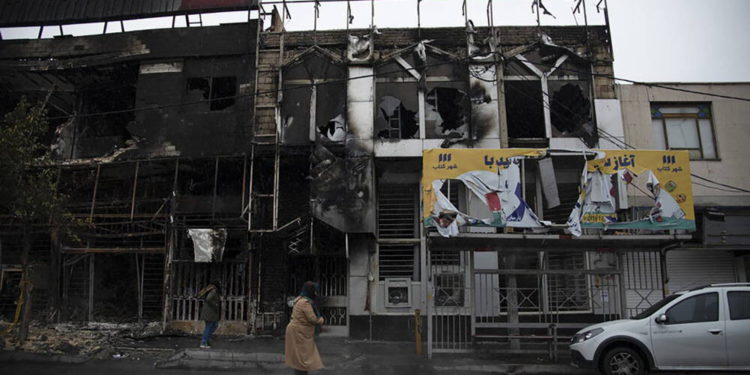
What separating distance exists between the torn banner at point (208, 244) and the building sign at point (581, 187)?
5.80 m

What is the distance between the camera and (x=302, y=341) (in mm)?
6809

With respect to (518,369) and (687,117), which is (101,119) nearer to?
(518,369)

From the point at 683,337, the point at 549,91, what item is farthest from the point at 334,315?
the point at 549,91

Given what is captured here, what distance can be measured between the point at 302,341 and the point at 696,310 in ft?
21.4

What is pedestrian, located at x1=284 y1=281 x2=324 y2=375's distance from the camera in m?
6.75

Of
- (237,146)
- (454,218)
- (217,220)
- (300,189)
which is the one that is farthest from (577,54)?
(217,220)

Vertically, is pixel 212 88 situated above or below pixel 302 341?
above

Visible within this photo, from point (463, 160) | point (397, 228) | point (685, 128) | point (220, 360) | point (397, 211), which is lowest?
point (220, 360)

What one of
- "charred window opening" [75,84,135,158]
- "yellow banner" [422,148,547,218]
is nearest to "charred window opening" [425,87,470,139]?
"yellow banner" [422,148,547,218]

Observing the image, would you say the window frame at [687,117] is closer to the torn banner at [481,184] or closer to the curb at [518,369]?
the torn banner at [481,184]

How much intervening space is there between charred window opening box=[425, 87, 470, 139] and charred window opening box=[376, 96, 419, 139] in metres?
0.44

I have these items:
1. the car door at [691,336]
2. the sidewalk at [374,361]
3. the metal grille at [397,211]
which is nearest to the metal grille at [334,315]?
the sidewalk at [374,361]

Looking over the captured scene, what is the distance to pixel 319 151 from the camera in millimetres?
13000

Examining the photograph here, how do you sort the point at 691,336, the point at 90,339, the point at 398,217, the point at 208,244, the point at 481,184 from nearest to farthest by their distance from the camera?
1. the point at 691,336
2. the point at 481,184
3. the point at 90,339
4. the point at 208,244
5. the point at 398,217
